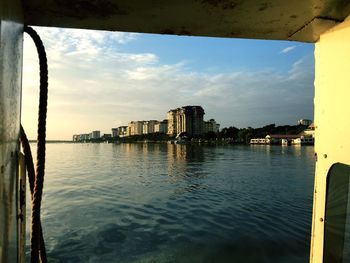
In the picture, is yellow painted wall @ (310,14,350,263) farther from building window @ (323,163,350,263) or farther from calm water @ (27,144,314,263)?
calm water @ (27,144,314,263)

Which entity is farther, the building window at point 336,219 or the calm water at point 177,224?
the calm water at point 177,224

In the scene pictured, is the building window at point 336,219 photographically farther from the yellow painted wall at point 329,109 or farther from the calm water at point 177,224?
the calm water at point 177,224

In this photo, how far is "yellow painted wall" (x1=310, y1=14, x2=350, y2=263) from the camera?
254 cm

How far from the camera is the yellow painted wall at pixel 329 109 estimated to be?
2.54 meters

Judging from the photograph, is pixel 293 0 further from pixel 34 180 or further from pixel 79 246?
pixel 79 246

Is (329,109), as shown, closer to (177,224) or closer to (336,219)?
(336,219)

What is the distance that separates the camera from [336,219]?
2.89 meters

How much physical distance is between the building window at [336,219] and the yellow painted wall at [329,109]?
0.17 ft

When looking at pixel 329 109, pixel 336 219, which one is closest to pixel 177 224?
pixel 336 219

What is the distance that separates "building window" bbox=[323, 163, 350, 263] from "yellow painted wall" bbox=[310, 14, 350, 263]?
5 cm

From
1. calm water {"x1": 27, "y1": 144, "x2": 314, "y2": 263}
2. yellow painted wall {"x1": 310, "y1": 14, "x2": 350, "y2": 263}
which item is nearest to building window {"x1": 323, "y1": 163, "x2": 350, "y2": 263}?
yellow painted wall {"x1": 310, "y1": 14, "x2": 350, "y2": 263}

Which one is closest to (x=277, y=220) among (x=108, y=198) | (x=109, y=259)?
(x=109, y=259)

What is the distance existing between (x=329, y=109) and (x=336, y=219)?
1024mm

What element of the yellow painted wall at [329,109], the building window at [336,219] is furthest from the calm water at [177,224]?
the yellow painted wall at [329,109]
